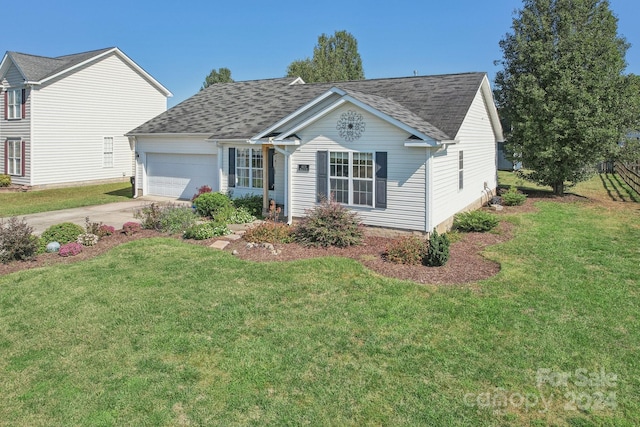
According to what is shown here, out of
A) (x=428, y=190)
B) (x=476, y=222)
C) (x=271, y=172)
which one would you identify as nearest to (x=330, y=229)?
(x=428, y=190)

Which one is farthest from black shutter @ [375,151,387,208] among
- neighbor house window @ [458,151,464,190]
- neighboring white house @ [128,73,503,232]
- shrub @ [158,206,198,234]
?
shrub @ [158,206,198,234]

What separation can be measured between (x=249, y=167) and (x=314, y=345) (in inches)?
471

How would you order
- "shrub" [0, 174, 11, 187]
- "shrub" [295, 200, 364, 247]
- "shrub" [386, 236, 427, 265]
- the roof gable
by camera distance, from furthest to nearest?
"shrub" [0, 174, 11, 187] → the roof gable → "shrub" [295, 200, 364, 247] → "shrub" [386, 236, 427, 265]

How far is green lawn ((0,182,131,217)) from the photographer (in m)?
19.0

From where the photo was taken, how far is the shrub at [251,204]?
644 inches

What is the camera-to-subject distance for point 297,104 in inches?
790

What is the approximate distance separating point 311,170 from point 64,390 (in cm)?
972

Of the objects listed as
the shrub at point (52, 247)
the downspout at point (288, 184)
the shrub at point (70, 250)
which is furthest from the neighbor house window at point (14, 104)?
the downspout at point (288, 184)

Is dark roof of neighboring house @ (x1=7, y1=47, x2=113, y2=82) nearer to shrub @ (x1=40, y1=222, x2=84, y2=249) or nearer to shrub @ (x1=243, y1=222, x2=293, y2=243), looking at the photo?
shrub @ (x1=40, y1=222, x2=84, y2=249)

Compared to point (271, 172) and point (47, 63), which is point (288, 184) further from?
point (47, 63)

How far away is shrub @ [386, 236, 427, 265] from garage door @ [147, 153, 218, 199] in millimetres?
11129

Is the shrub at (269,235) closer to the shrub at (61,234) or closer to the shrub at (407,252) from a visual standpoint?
the shrub at (407,252)

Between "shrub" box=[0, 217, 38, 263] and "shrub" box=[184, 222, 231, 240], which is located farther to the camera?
"shrub" box=[184, 222, 231, 240]

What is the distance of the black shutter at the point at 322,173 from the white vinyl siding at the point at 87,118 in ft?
62.9
